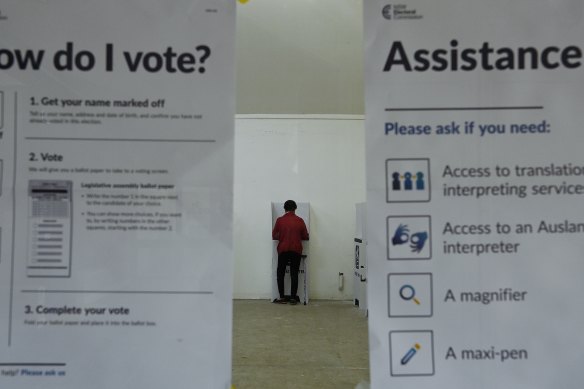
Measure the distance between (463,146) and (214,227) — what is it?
791 millimetres

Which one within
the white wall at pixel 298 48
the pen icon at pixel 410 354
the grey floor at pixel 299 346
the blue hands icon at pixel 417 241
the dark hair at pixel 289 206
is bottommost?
the grey floor at pixel 299 346

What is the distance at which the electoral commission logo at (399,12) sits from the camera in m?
1.56

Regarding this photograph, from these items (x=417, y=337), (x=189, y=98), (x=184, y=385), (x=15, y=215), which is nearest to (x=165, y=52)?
(x=189, y=98)

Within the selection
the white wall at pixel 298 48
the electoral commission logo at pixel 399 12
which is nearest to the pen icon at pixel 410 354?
the electoral commission logo at pixel 399 12

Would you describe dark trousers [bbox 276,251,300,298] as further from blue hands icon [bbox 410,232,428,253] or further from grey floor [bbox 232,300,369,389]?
blue hands icon [bbox 410,232,428,253]

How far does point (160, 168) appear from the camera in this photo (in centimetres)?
152

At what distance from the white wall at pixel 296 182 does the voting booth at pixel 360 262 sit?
0.40 metres

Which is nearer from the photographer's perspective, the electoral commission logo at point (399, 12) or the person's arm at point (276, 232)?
the electoral commission logo at point (399, 12)

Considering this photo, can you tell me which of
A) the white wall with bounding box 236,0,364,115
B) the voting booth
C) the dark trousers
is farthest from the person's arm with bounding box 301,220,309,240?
the white wall with bounding box 236,0,364,115

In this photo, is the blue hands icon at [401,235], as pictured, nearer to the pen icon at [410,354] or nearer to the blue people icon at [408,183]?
the blue people icon at [408,183]

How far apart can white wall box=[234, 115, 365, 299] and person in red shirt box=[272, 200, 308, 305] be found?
0.38 m

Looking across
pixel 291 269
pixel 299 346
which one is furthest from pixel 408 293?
pixel 291 269

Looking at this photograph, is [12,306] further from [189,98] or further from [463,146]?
[463,146]

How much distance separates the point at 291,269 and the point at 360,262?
1.04 metres
